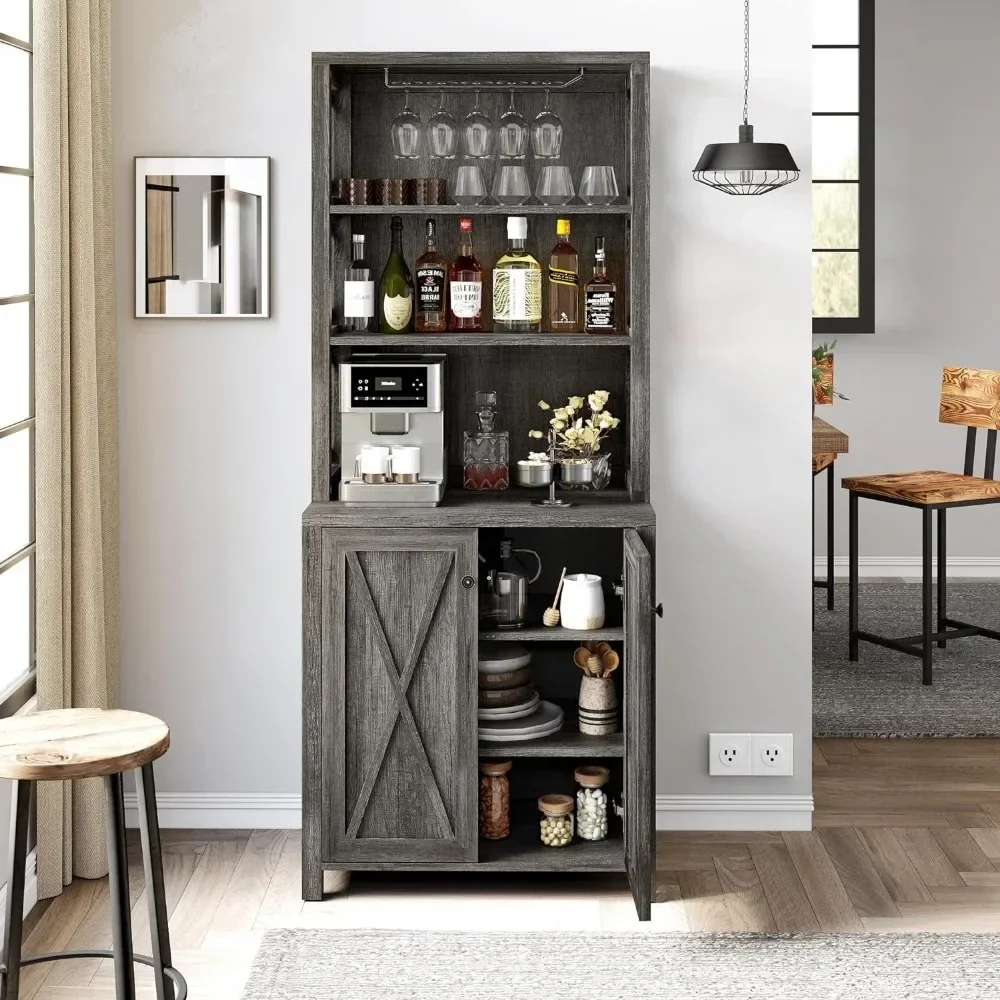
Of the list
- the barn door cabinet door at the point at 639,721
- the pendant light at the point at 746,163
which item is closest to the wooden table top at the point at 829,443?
the pendant light at the point at 746,163

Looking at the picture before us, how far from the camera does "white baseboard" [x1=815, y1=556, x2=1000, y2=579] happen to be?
644 centimetres

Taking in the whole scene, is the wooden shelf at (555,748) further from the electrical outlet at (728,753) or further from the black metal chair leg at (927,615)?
the black metal chair leg at (927,615)

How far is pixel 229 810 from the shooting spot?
3463mm

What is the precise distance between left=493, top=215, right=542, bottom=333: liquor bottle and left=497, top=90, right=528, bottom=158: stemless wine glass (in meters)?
0.17

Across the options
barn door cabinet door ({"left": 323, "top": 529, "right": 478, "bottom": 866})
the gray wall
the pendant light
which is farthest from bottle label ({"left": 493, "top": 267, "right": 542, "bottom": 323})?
the gray wall

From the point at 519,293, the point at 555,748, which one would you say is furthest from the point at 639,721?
the point at 519,293

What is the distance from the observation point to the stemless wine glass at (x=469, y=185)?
3.15 m

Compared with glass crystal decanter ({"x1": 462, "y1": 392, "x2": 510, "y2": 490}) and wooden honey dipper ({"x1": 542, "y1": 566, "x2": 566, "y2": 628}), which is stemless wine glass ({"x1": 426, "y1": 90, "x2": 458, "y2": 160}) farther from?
wooden honey dipper ({"x1": 542, "y1": 566, "x2": 566, "y2": 628})

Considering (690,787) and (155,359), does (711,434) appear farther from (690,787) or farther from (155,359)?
(155,359)

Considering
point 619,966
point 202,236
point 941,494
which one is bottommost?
point 619,966

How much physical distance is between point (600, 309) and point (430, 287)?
1.36 ft

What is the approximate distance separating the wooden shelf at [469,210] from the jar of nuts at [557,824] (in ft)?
4.55

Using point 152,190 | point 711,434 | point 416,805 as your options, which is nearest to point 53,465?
point 152,190

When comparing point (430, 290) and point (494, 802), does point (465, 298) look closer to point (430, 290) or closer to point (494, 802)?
point (430, 290)
